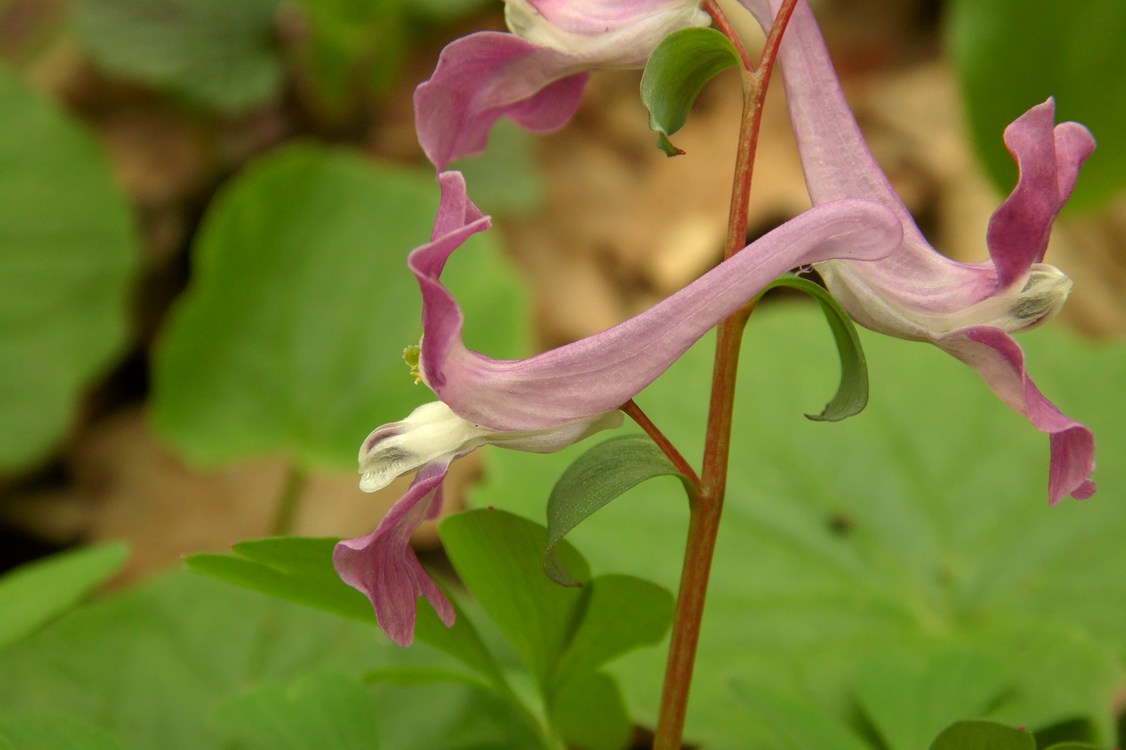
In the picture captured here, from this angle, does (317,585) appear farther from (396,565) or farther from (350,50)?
(350,50)

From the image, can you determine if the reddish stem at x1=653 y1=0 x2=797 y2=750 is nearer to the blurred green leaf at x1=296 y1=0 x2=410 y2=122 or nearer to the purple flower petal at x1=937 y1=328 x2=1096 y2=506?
the purple flower petal at x1=937 y1=328 x2=1096 y2=506

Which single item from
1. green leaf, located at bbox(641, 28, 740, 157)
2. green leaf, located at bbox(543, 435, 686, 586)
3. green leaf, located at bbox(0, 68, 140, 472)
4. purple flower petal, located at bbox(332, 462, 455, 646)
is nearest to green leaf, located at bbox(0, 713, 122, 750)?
purple flower petal, located at bbox(332, 462, 455, 646)

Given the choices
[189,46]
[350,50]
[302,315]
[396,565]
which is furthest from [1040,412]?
[189,46]

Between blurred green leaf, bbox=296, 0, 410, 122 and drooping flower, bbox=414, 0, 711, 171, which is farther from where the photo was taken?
blurred green leaf, bbox=296, 0, 410, 122

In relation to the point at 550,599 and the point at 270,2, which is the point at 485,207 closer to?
the point at 270,2

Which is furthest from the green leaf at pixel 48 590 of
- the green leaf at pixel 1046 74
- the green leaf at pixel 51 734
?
the green leaf at pixel 1046 74

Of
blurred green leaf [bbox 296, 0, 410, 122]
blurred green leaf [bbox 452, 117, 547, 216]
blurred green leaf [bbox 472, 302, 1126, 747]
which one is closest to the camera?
blurred green leaf [bbox 472, 302, 1126, 747]
